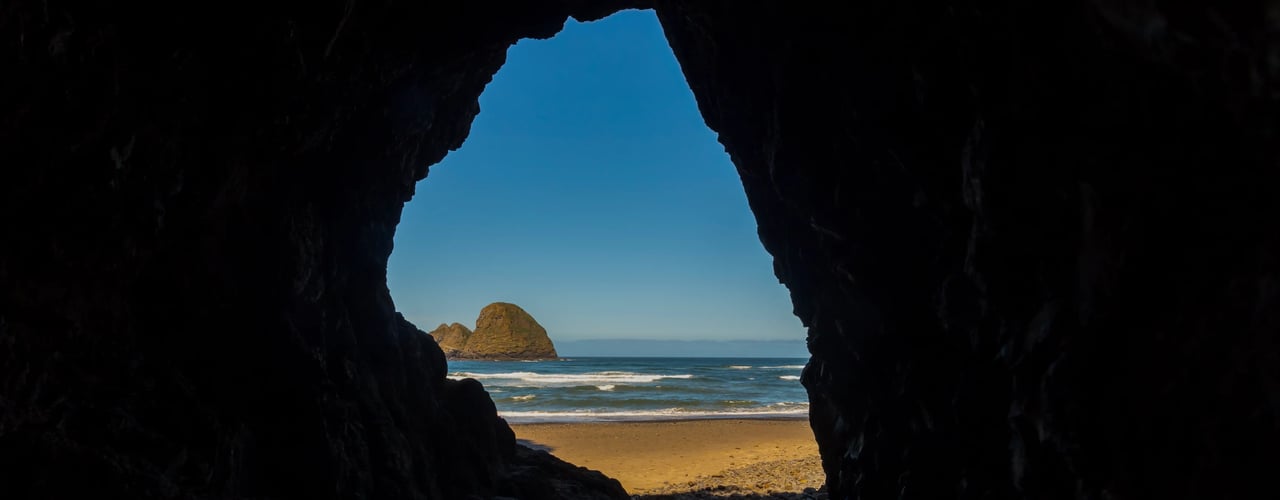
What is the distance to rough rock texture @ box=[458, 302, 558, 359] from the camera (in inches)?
4441

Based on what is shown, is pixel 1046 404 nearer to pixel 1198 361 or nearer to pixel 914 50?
pixel 1198 361

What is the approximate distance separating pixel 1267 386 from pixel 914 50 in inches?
175

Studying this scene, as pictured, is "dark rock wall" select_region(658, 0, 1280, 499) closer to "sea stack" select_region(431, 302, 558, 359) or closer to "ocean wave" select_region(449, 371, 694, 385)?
"ocean wave" select_region(449, 371, 694, 385)

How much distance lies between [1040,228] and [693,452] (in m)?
15.6

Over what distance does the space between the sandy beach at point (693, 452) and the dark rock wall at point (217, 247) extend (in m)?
4.90

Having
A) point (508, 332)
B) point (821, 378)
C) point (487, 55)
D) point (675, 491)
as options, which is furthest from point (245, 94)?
point (508, 332)

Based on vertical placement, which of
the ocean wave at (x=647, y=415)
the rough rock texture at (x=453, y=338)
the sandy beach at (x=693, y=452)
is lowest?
the rough rock texture at (x=453, y=338)

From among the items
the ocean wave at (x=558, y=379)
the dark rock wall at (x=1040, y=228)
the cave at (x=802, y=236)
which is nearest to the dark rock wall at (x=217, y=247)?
the cave at (x=802, y=236)

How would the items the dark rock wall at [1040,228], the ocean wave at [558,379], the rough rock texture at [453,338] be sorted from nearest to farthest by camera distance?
the dark rock wall at [1040,228], the ocean wave at [558,379], the rough rock texture at [453,338]

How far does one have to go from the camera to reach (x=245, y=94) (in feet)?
22.8

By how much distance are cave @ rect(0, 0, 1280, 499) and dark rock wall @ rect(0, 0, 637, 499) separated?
1.4 inches

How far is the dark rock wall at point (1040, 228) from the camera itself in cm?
338

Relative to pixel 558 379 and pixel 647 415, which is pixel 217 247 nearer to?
pixel 647 415

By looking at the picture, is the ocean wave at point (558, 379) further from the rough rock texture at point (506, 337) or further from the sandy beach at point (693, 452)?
the rough rock texture at point (506, 337)
